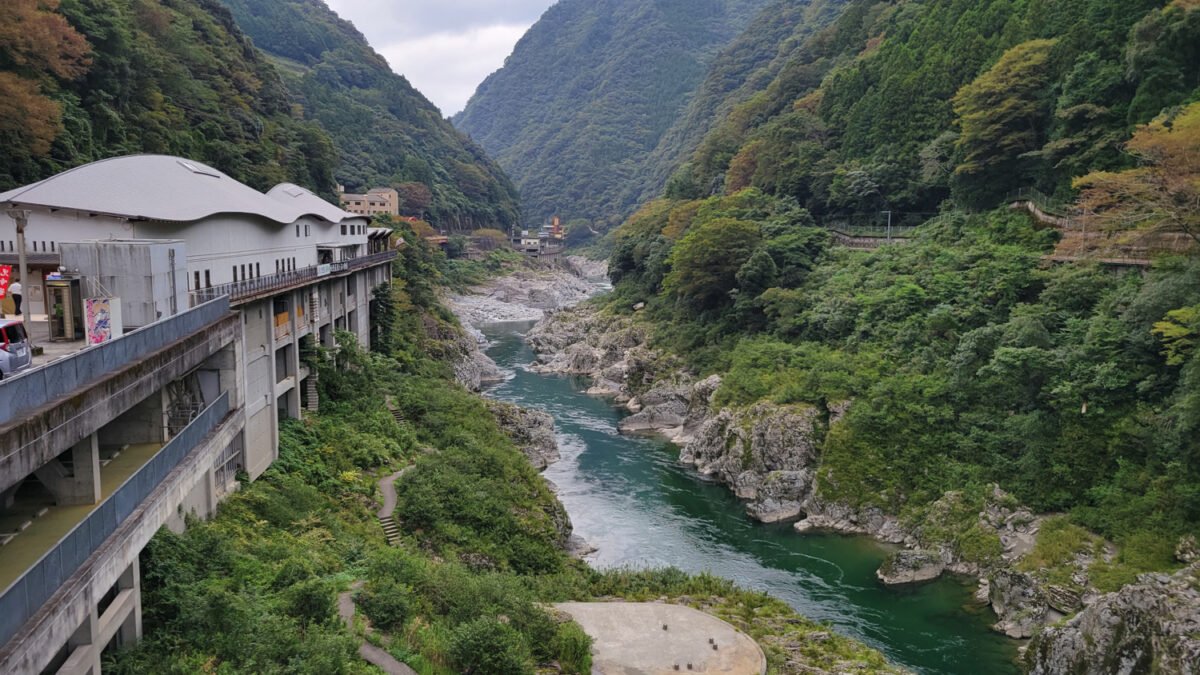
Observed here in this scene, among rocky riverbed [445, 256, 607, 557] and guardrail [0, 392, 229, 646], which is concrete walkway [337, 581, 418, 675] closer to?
guardrail [0, 392, 229, 646]

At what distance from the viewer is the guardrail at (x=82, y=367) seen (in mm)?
8758

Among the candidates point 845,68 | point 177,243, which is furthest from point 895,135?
point 177,243

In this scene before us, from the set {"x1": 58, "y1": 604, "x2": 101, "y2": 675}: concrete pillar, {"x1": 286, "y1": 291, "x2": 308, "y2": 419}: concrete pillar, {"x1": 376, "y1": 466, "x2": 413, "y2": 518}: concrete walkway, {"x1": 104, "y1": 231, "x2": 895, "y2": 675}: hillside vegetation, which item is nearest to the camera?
{"x1": 58, "y1": 604, "x2": 101, "y2": 675}: concrete pillar

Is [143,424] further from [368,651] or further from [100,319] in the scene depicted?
[368,651]

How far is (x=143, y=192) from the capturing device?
19.3 m

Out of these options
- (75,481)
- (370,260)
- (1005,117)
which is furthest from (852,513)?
(75,481)

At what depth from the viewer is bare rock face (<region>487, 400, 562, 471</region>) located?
36.9 metres

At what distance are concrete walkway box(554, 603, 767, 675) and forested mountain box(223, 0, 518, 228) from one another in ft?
286

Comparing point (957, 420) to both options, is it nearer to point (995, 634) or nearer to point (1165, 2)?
point (995, 634)

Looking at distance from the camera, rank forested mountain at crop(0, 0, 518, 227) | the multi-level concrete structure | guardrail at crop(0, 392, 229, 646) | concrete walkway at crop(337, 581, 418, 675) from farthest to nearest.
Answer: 1. forested mountain at crop(0, 0, 518, 227)
2. concrete walkway at crop(337, 581, 418, 675)
3. the multi-level concrete structure
4. guardrail at crop(0, 392, 229, 646)

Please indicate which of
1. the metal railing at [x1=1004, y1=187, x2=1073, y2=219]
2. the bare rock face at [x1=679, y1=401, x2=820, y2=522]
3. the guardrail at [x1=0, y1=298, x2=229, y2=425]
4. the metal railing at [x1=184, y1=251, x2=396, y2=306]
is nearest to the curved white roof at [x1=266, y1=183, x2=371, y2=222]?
the metal railing at [x1=184, y1=251, x2=396, y2=306]

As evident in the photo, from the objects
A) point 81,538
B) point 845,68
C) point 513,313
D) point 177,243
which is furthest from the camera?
point 513,313

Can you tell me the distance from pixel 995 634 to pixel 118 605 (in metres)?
21.7

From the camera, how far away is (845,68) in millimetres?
62688
